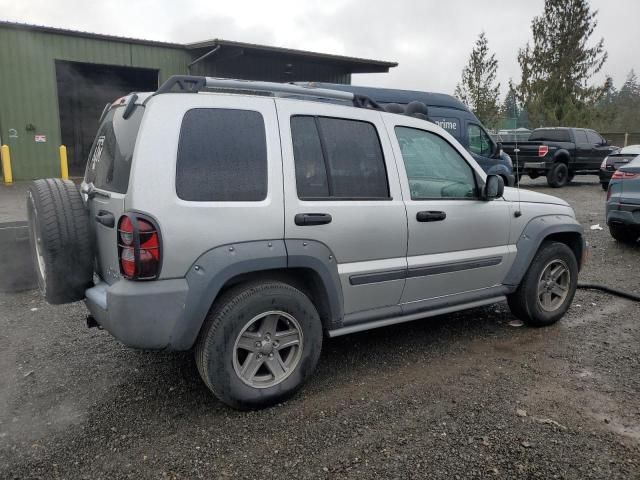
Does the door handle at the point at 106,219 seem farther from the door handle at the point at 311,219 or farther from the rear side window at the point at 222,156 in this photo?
the door handle at the point at 311,219

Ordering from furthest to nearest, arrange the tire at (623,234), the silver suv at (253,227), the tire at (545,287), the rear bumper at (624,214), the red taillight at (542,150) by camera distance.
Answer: the red taillight at (542,150), the tire at (623,234), the rear bumper at (624,214), the tire at (545,287), the silver suv at (253,227)

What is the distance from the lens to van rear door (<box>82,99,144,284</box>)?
2.87 metres

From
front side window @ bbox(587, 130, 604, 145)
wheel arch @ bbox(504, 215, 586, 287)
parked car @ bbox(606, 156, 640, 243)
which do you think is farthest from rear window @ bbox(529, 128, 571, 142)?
wheel arch @ bbox(504, 215, 586, 287)

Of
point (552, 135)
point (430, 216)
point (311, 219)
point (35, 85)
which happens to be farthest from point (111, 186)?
point (552, 135)

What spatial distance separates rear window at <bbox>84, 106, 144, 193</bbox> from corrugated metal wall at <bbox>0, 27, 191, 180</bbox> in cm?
1406

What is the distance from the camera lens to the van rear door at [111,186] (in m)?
2.87

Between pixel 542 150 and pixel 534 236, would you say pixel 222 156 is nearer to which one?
pixel 534 236

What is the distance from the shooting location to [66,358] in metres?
3.88

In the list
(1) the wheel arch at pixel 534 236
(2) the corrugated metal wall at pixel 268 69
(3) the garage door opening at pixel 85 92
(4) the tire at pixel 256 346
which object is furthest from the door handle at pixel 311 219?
(3) the garage door opening at pixel 85 92

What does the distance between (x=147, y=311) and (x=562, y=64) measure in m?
30.4

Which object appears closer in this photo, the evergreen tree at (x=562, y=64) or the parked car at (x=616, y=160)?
the parked car at (x=616, y=160)

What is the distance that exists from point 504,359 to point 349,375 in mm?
1224

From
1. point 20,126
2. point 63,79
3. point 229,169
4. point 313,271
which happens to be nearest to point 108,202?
point 229,169

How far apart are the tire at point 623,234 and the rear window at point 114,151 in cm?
752
